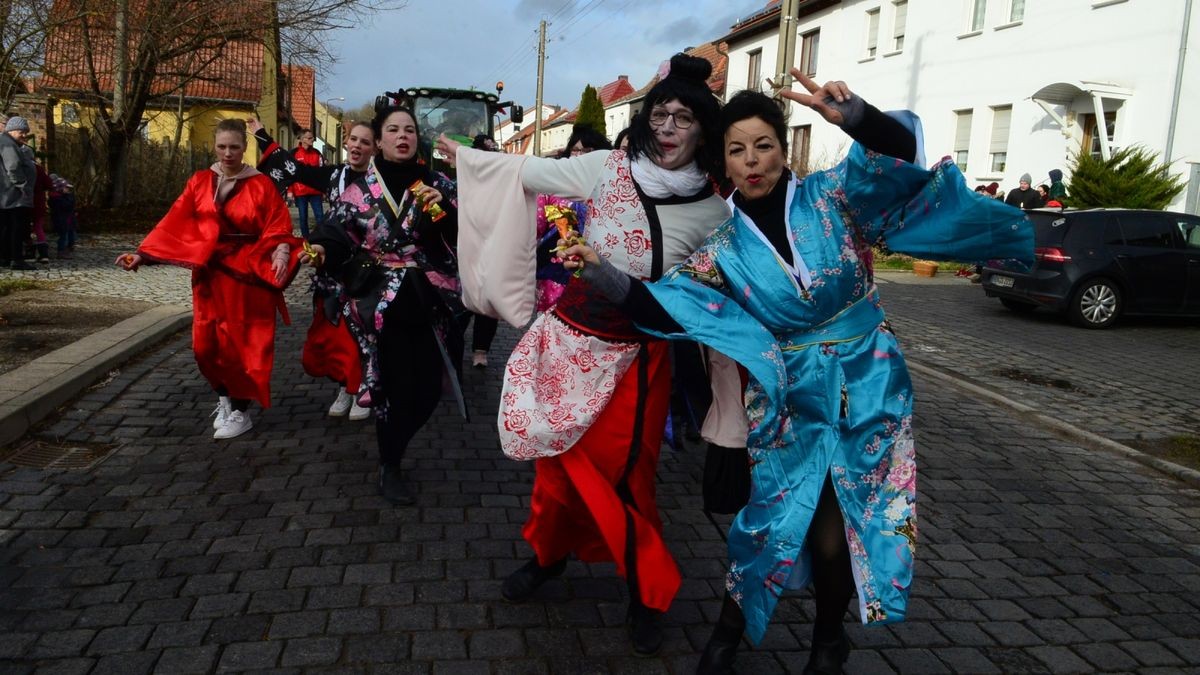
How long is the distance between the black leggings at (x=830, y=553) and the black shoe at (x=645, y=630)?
2.04 feet

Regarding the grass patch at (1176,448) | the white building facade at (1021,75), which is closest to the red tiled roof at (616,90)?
the white building facade at (1021,75)

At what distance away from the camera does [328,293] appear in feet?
17.4

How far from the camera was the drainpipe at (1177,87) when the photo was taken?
593 inches

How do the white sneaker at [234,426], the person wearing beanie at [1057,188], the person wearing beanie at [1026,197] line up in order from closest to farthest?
the white sneaker at [234,426]
the person wearing beanie at [1026,197]
the person wearing beanie at [1057,188]

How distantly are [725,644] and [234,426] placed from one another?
3.68 meters

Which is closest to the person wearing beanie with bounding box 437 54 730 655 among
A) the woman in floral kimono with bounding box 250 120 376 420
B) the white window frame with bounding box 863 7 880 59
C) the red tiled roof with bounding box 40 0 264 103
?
the woman in floral kimono with bounding box 250 120 376 420

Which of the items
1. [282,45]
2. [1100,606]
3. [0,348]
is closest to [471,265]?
[1100,606]

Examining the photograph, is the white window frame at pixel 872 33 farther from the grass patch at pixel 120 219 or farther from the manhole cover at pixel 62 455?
the manhole cover at pixel 62 455

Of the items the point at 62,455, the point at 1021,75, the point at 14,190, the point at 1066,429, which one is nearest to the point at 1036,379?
the point at 1066,429

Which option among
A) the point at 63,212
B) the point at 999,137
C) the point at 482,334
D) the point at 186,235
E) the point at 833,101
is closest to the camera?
the point at 833,101

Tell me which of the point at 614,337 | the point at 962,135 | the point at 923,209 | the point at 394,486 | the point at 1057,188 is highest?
the point at 962,135

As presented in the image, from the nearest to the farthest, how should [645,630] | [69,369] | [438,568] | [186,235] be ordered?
[645,630], [438,568], [186,235], [69,369]

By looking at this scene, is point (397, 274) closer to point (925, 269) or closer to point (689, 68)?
point (689, 68)

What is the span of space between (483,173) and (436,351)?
1.52m
